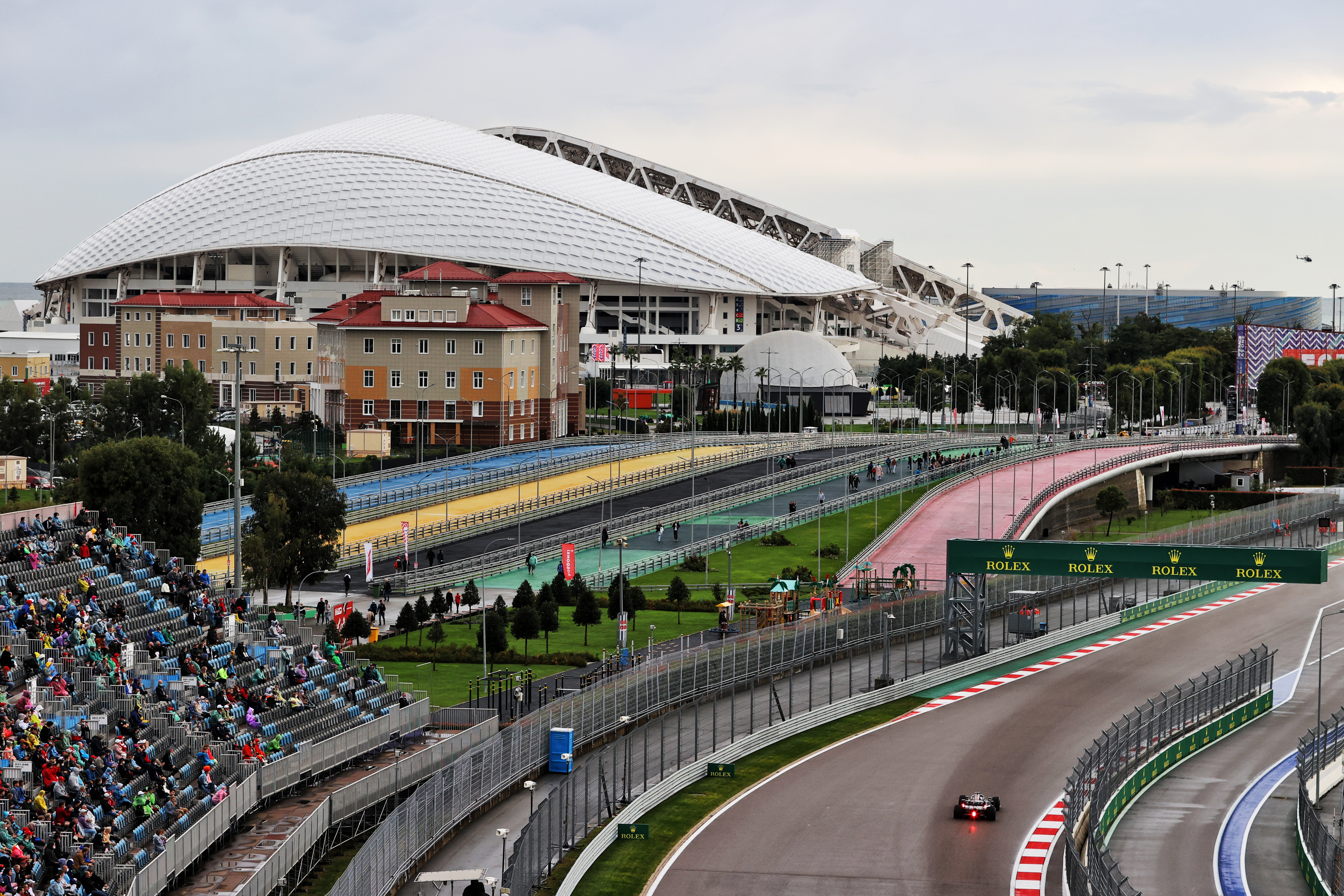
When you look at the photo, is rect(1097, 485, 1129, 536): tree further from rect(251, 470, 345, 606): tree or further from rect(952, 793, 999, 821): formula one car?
rect(952, 793, 999, 821): formula one car

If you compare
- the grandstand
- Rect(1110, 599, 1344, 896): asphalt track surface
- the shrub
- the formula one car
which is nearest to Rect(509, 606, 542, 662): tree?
the grandstand

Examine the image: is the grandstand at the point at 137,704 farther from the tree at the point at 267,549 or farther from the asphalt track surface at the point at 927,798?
the tree at the point at 267,549

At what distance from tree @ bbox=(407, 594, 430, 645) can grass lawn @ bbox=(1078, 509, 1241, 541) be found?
41.0 metres

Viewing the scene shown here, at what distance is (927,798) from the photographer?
40250mm

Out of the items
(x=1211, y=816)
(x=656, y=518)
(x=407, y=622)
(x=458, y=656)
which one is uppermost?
(x=656, y=518)

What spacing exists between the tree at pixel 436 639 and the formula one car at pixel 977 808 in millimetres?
20454

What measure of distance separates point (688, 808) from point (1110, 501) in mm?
61871

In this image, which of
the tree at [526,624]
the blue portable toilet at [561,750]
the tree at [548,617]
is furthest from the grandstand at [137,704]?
the tree at [548,617]

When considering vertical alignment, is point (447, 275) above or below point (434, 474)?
above

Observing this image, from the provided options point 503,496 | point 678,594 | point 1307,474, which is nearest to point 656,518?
point 503,496

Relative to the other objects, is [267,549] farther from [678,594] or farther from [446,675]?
[678,594]

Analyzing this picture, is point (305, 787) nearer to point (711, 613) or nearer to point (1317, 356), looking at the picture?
point (711, 613)

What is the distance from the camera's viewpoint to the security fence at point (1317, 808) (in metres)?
31.3

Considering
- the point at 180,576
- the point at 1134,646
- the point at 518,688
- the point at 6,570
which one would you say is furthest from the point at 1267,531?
the point at 6,570
